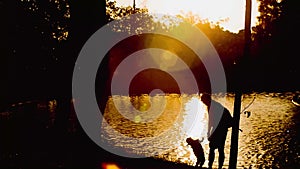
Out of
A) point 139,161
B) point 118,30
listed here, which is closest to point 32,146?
point 139,161

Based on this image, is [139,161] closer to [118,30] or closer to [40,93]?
[40,93]

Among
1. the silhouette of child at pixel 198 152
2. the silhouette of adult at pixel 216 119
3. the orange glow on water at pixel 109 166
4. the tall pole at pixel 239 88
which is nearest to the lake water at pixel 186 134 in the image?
the silhouette of adult at pixel 216 119

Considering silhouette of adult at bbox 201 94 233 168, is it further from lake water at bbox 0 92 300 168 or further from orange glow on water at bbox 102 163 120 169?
orange glow on water at bbox 102 163 120 169

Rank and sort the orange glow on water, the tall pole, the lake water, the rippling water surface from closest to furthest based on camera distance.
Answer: the tall pole
the orange glow on water
the lake water
the rippling water surface

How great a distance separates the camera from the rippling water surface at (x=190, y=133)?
1347 cm

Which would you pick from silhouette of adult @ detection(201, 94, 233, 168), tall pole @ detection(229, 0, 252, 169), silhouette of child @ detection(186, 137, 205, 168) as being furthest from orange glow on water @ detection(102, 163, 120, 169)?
tall pole @ detection(229, 0, 252, 169)

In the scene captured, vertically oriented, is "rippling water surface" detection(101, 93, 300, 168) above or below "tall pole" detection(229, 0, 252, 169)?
below

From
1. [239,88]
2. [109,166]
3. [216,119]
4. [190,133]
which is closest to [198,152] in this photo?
[216,119]

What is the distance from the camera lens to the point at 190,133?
19.8 m

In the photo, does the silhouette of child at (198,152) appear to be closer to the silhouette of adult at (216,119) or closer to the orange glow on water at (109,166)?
Result: the silhouette of adult at (216,119)

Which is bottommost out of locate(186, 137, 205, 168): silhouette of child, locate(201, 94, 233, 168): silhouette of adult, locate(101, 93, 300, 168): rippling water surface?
locate(101, 93, 300, 168): rippling water surface

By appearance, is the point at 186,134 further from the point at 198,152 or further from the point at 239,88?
the point at 239,88

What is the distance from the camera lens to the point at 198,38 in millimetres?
78562

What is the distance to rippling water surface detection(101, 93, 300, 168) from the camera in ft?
44.2
